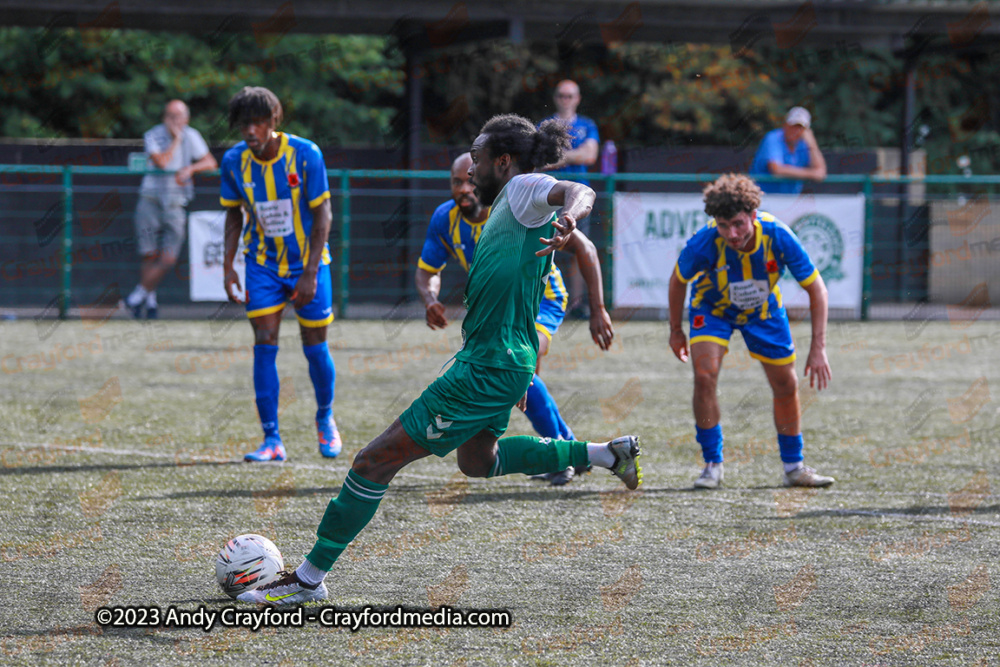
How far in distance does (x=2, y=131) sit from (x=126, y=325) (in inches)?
378

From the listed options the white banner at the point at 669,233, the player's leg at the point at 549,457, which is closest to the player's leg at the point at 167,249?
the white banner at the point at 669,233

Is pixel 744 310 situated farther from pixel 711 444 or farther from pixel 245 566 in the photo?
pixel 245 566

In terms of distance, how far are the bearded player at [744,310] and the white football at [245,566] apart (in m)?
2.59

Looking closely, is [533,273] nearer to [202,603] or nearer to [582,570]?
[582,570]

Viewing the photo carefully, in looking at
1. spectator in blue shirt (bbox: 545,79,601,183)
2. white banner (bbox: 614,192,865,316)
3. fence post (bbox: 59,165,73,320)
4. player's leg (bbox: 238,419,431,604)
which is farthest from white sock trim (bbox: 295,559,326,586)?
fence post (bbox: 59,165,73,320)

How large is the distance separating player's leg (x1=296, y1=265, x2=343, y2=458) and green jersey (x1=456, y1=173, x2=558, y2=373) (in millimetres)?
2856

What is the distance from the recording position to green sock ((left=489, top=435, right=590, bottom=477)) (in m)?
4.51

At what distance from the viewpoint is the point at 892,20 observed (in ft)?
59.0

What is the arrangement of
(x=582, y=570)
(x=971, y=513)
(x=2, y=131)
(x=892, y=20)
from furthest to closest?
(x=2, y=131)
(x=892, y=20)
(x=971, y=513)
(x=582, y=570)

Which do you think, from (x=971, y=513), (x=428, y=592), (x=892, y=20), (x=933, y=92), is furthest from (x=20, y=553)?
(x=933, y=92)

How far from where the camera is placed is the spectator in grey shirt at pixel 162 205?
14.9 metres

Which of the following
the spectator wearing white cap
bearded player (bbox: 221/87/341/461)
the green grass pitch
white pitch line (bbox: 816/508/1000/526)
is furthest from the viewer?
the spectator wearing white cap

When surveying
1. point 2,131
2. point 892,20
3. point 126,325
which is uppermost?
point 892,20

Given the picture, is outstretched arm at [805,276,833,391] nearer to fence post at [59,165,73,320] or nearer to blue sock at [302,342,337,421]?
blue sock at [302,342,337,421]
